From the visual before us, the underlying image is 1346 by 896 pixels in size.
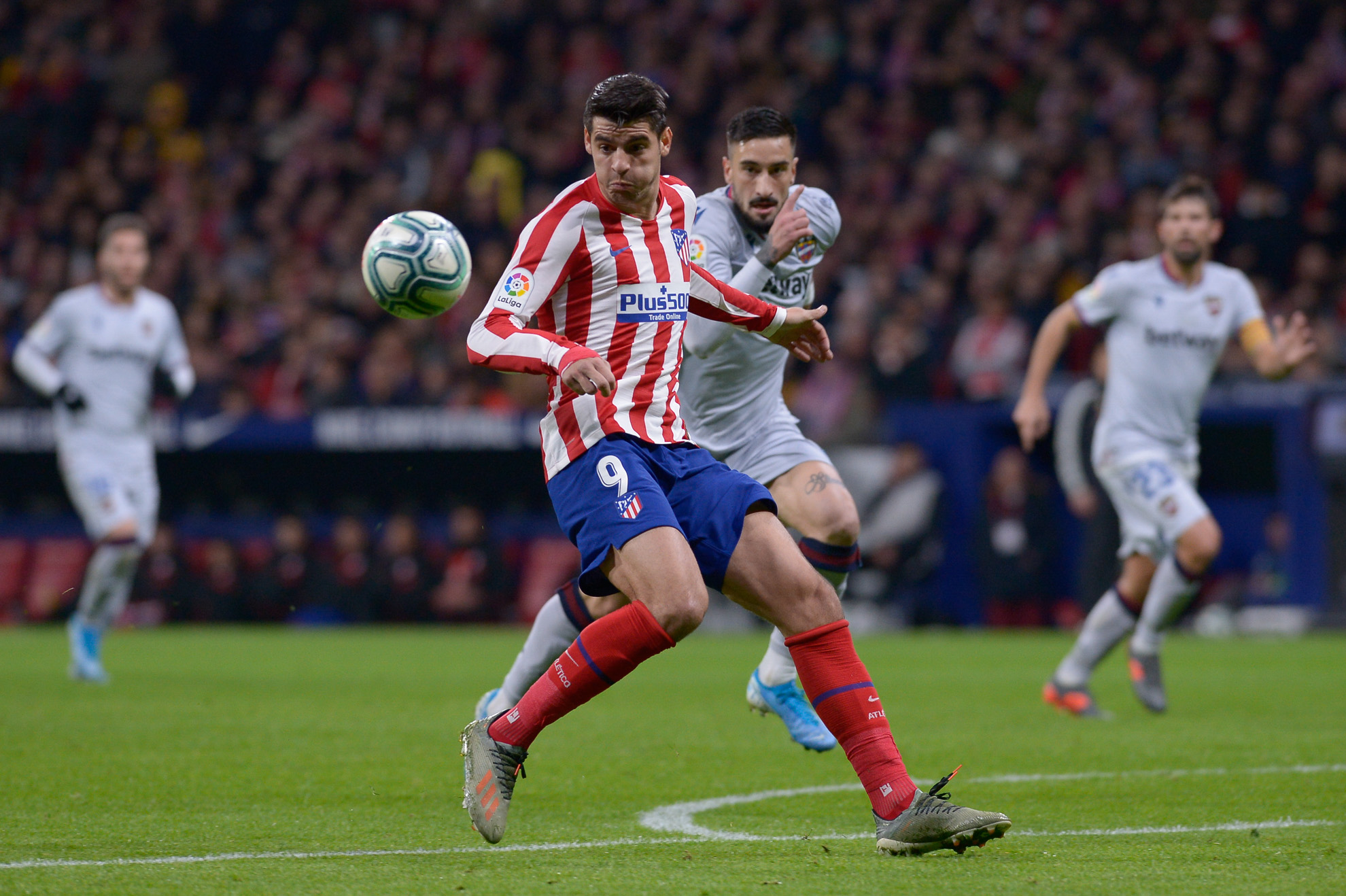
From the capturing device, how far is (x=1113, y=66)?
18938mm

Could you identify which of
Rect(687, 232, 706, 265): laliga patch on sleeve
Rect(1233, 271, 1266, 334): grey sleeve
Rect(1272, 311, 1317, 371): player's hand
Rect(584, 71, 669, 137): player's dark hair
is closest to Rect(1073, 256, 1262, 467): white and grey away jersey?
Rect(1233, 271, 1266, 334): grey sleeve

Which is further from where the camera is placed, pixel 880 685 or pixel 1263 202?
pixel 1263 202

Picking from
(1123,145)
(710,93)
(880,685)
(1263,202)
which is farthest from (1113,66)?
(880,685)

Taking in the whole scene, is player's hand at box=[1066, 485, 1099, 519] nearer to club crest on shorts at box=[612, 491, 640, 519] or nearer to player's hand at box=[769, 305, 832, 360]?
player's hand at box=[769, 305, 832, 360]

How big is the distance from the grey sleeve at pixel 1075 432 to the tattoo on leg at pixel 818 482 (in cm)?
844

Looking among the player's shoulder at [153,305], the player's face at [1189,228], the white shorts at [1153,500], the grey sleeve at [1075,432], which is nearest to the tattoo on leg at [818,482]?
the white shorts at [1153,500]

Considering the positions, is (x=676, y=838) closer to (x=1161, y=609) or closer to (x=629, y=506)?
(x=629, y=506)

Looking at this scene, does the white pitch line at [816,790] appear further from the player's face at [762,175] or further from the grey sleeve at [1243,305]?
the grey sleeve at [1243,305]

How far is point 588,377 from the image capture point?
14.4 feet

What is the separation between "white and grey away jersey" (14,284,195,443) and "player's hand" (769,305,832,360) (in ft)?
21.6

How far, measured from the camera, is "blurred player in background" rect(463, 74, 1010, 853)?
→ 457cm

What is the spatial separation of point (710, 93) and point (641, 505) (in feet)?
53.7

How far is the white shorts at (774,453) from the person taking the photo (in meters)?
6.79

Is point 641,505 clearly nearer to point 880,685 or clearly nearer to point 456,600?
point 880,685
